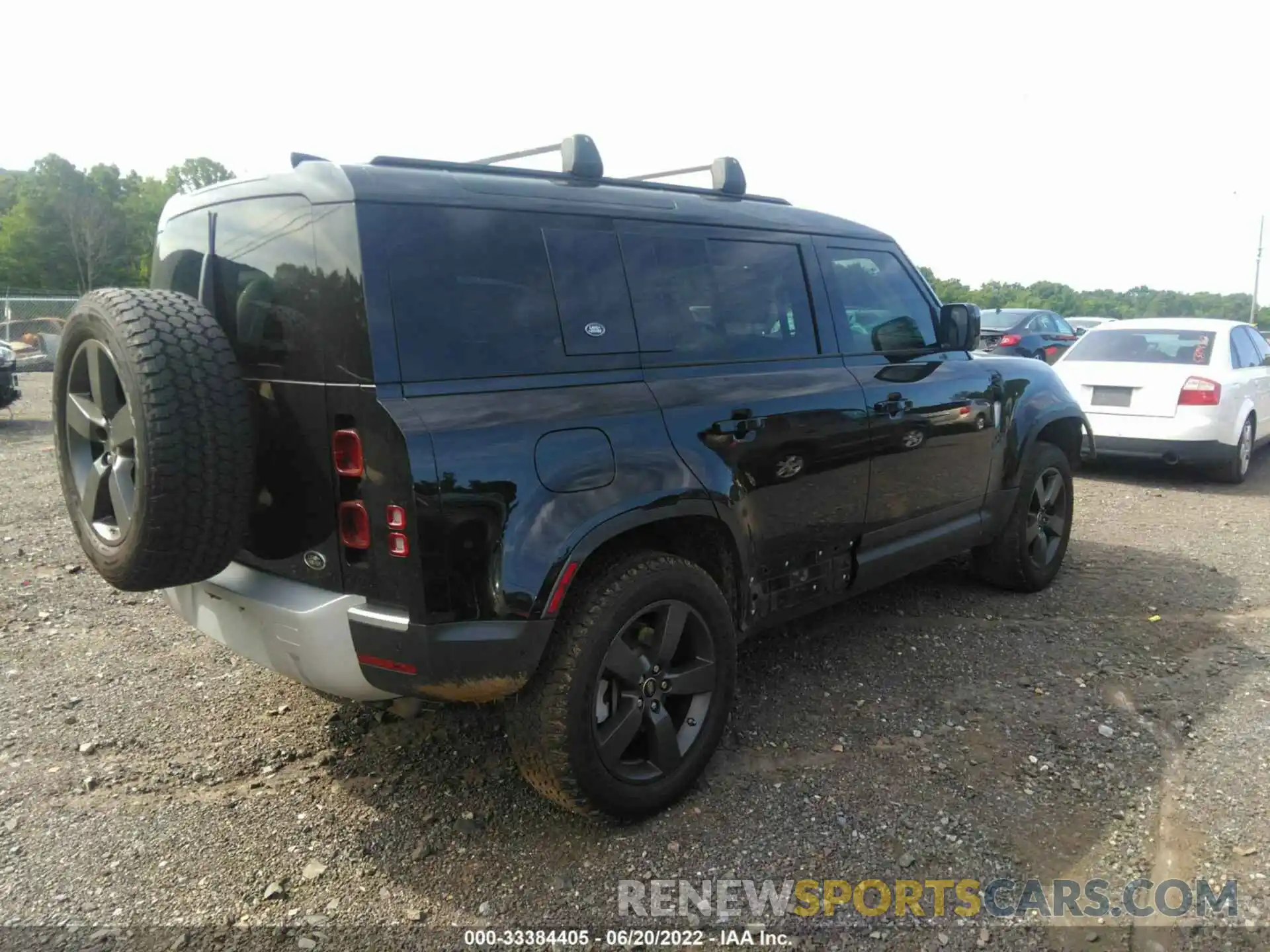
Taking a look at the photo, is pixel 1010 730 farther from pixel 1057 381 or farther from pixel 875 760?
pixel 1057 381

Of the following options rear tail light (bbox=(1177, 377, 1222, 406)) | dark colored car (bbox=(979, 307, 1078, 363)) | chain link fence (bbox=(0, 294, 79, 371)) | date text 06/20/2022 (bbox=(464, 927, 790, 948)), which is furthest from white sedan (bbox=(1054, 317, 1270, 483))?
chain link fence (bbox=(0, 294, 79, 371))

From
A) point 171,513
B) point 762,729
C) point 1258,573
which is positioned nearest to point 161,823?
Result: point 171,513

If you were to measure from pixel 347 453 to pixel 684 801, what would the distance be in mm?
1637

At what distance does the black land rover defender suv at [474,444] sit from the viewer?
2.50 meters

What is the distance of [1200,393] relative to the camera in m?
8.30

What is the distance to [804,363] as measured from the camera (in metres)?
3.71

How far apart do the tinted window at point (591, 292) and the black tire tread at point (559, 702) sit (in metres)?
0.74

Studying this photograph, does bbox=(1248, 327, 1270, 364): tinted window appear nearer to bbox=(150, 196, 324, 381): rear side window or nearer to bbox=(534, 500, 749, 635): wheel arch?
bbox=(534, 500, 749, 635): wheel arch

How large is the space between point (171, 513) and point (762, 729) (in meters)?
2.30

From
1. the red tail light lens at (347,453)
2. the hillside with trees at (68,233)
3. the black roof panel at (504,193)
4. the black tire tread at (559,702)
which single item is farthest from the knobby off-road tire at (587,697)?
the hillside with trees at (68,233)

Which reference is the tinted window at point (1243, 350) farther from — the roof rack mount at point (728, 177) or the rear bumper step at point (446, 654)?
the rear bumper step at point (446, 654)

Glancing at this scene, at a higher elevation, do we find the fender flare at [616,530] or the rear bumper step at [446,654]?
the fender flare at [616,530]

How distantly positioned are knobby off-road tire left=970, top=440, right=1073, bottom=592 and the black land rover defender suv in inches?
75.0

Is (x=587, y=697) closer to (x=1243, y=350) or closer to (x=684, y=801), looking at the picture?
(x=684, y=801)
